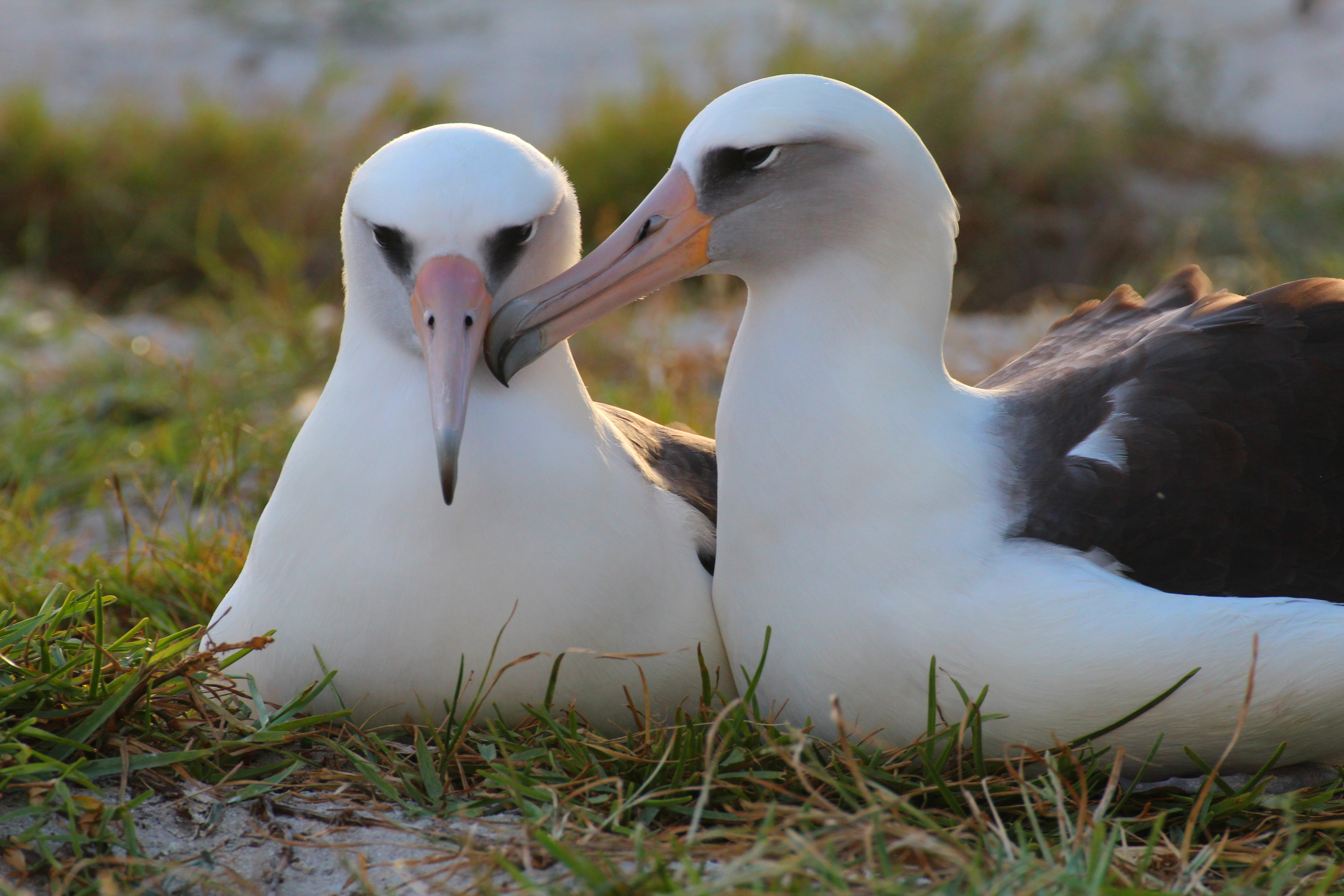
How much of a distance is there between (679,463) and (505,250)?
3.15 ft

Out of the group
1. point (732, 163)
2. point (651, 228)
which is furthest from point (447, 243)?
point (732, 163)

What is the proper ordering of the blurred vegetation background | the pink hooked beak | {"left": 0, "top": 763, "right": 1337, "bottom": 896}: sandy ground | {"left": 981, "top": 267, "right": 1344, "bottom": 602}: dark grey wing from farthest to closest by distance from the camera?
the blurred vegetation background, {"left": 981, "top": 267, "right": 1344, "bottom": 602}: dark grey wing, the pink hooked beak, {"left": 0, "top": 763, "right": 1337, "bottom": 896}: sandy ground

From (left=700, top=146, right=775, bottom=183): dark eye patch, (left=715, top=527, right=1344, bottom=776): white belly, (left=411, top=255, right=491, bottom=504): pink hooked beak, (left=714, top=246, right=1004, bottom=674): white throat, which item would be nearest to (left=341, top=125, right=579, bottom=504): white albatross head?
(left=411, top=255, right=491, bottom=504): pink hooked beak

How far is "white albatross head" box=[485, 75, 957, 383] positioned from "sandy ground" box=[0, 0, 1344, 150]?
886cm

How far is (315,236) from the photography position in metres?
9.73

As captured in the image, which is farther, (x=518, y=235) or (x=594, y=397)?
(x=594, y=397)

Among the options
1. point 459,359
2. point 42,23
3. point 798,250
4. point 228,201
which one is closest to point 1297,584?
point 798,250

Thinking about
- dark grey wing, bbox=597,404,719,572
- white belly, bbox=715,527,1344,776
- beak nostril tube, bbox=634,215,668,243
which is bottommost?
white belly, bbox=715,527,1344,776

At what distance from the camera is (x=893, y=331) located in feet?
8.99

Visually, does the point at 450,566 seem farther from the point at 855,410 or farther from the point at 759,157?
the point at 759,157

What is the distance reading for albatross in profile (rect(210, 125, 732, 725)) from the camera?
8.50 ft

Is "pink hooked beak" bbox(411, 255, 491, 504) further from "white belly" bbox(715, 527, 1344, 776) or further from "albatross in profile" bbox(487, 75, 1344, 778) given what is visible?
"white belly" bbox(715, 527, 1344, 776)

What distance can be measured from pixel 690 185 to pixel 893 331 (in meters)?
0.50

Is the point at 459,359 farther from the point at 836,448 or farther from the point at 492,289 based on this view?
the point at 836,448
